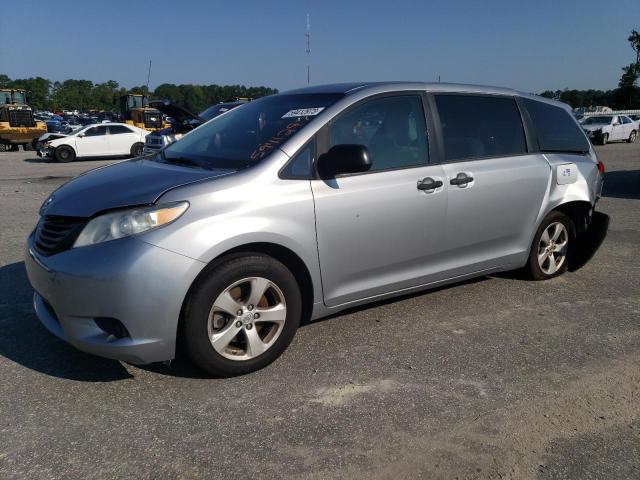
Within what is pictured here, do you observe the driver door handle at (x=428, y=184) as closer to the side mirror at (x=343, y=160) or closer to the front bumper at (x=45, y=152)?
the side mirror at (x=343, y=160)

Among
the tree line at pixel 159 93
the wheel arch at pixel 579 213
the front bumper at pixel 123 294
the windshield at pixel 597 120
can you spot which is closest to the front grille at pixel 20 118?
the front bumper at pixel 123 294

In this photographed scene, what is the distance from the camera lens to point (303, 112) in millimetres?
3703

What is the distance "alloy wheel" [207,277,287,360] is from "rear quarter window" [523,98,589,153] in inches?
110

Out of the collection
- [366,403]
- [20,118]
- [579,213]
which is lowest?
[366,403]

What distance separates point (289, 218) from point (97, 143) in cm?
1996

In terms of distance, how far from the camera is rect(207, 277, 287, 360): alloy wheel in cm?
308

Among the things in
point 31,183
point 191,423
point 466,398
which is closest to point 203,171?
point 191,423

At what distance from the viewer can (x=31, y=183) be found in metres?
13.1

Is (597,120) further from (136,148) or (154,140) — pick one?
(154,140)

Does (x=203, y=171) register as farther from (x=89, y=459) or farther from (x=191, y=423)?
(x=89, y=459)

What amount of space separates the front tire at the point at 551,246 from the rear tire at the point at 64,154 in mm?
19303

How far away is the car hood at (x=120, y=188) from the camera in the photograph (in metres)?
3.02

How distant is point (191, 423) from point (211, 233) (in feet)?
3.16

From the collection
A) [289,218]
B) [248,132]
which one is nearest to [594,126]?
[248,132]
